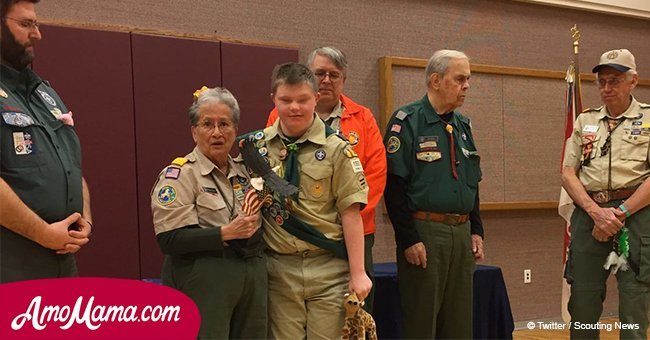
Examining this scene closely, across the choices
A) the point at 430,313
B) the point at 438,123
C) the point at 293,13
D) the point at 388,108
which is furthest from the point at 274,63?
the point at 430,313

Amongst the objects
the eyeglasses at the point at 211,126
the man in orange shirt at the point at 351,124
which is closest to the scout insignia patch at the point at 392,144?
the man in orange shirt at the point at 351,124

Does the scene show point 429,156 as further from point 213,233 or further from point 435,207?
point 213,233

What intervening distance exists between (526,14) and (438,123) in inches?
125

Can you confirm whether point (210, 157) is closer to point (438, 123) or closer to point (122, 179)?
point (438, 123)

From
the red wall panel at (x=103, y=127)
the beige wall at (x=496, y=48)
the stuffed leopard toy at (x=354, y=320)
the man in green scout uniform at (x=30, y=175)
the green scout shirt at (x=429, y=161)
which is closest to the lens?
the man in green scout uniform at (x=30, y=175)

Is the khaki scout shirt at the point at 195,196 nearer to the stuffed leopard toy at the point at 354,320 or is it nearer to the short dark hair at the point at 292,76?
the short dark hair at the point at 292,76

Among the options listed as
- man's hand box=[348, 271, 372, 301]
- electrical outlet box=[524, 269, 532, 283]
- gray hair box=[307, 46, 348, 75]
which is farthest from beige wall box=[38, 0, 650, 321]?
man's hand box=[348, 271, 372, 301]

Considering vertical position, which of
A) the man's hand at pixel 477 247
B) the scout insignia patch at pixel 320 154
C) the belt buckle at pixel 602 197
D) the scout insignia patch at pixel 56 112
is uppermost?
the scout insignia patch at pixel 56 112

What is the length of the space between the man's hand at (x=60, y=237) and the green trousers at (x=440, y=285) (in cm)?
150

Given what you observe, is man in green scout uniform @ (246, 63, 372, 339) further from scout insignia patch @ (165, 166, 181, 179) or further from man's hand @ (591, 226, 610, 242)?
man's hand @ (591, 226, 610, 242)

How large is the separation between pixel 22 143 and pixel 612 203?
280cm

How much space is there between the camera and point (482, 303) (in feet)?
12.3

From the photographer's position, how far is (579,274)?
135 inches

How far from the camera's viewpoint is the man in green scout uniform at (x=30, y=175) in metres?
2.06
